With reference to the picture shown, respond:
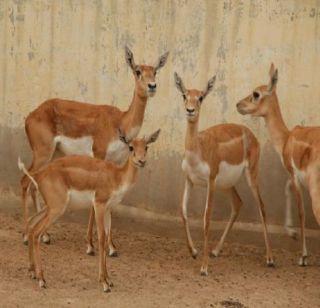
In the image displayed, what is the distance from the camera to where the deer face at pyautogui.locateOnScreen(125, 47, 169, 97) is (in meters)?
8.82

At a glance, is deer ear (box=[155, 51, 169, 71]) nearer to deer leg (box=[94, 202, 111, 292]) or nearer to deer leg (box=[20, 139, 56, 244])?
deer leg (box=[20, 139, 56, 244])

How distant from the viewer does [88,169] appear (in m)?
8.09

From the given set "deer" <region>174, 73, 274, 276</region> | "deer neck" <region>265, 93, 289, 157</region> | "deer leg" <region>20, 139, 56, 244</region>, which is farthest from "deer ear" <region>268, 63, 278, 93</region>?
"deer leg" <region>20, 139, 56, 244</region>

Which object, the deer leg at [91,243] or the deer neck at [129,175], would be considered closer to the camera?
the deer neck at [129,175]

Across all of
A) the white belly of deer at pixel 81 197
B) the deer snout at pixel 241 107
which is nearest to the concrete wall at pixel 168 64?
the deer snout at pixel 241 107

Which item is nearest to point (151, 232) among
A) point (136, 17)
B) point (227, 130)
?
point (227, 130)

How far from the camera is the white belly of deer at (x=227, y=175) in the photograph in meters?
8.88

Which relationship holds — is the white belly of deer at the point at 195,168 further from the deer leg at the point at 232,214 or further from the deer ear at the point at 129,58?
the deer ear at the point at 129,58

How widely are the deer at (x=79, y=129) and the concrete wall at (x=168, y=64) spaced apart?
16.6 inches

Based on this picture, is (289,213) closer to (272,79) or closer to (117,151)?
(272,79)

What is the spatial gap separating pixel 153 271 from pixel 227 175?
1184mm

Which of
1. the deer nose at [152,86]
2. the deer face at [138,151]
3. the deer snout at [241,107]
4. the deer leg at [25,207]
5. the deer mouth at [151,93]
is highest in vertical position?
the deer nose at [152,86]

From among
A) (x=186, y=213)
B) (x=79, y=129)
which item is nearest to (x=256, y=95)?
(x=186, y=213)

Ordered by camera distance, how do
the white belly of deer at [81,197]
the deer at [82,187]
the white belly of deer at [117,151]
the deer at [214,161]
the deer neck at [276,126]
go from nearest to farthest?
the deer at [82,187] < the white belly of deer at [81,197] < the deer at [214,161] < the deer neck at [276,126] < the white belly of deer at [117,151]
